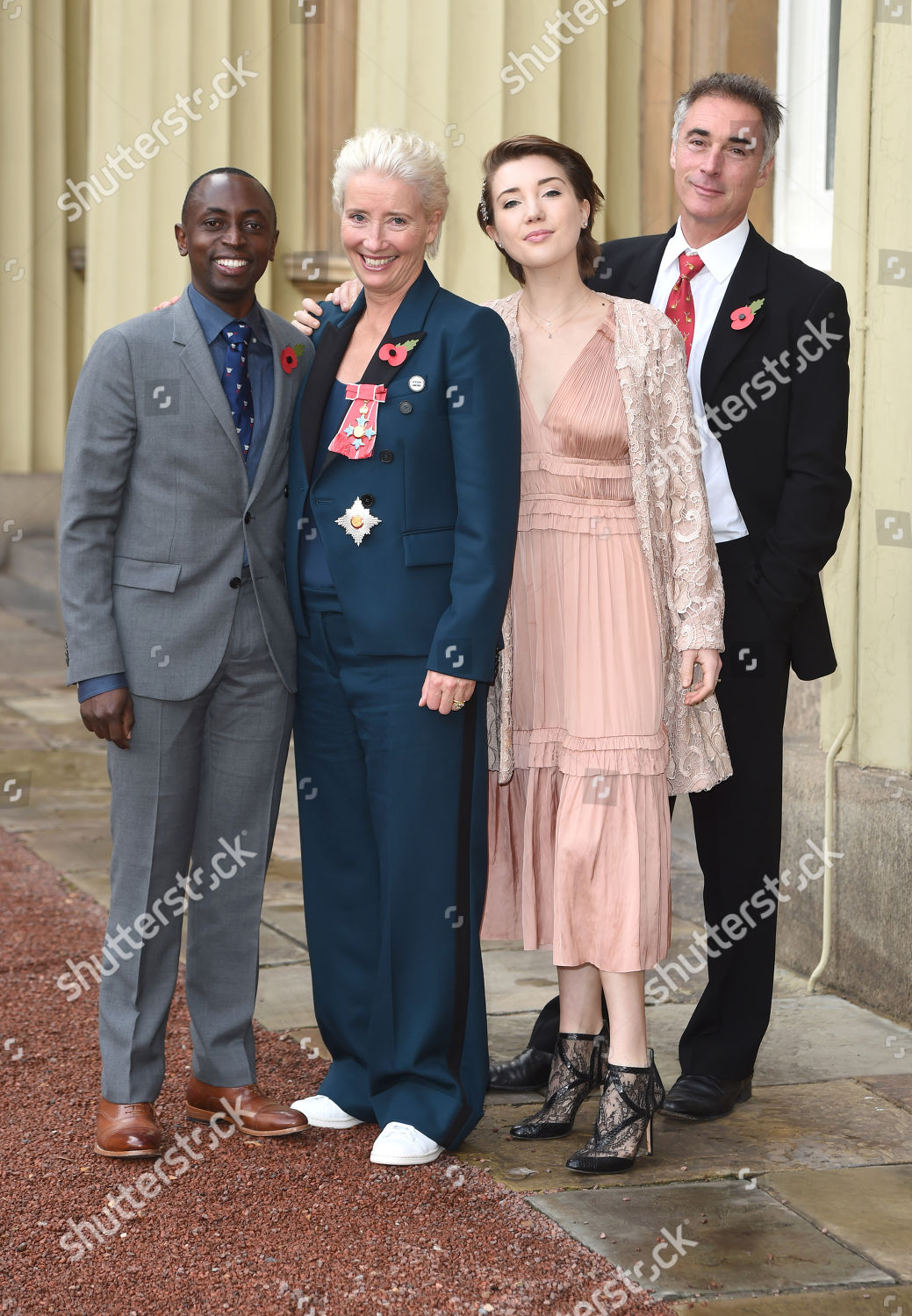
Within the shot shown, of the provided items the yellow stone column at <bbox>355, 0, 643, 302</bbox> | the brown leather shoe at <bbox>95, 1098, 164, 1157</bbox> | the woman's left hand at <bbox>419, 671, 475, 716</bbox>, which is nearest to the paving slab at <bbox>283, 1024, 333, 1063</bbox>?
the brown leather shoe at <bbox>95, 1098, 164, 1157</bbox>

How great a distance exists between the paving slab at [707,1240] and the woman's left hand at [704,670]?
96 centimetres

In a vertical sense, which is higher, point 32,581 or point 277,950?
point 32,581

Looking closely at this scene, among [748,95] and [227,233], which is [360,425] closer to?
[227,233]

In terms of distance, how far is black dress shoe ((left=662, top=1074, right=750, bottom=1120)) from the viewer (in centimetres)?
370

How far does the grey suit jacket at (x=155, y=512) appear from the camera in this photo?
3293 millimetres

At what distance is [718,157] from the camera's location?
A: 12.0ft

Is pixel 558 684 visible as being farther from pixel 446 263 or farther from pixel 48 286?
pixel 48 286

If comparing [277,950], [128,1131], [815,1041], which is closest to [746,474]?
[815,1041]

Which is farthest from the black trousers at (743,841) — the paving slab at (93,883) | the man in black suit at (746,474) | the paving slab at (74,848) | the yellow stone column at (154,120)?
the yellow stone column at (154,120)

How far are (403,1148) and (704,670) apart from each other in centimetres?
113

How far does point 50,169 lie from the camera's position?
14.3m

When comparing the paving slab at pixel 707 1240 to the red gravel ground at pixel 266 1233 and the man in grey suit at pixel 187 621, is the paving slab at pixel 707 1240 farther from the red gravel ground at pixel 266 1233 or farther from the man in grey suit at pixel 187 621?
the man in grey suit at pixel 187 621

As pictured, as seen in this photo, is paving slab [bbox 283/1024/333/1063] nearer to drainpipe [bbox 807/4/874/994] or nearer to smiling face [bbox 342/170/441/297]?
drainpipe [bbox 807/4/874/994]

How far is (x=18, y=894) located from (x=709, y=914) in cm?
276
